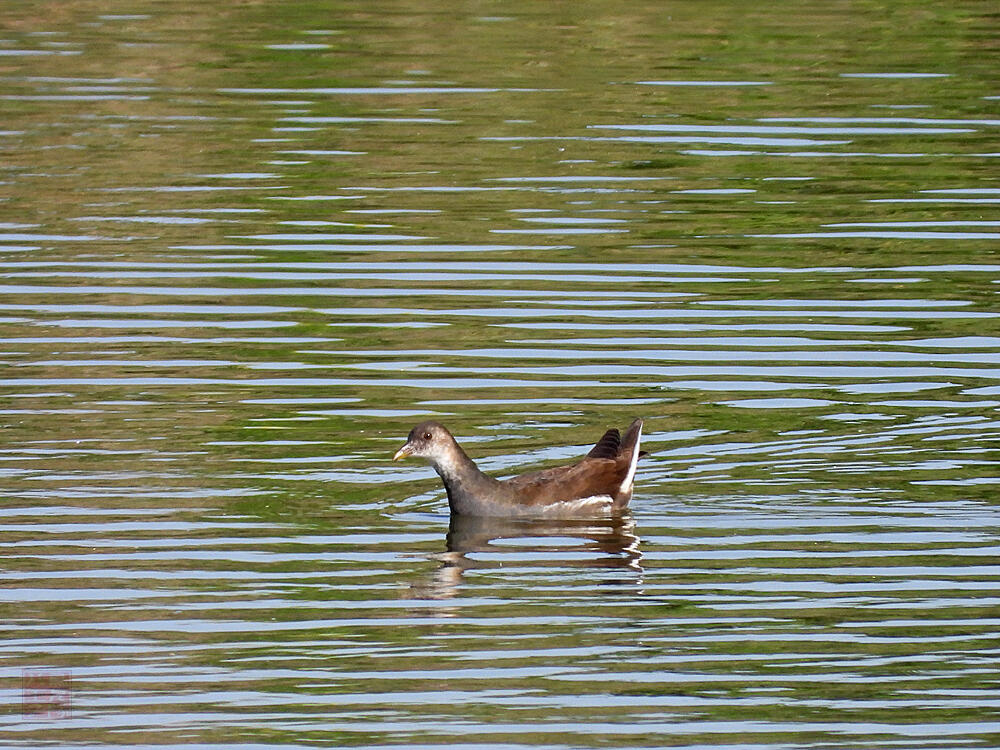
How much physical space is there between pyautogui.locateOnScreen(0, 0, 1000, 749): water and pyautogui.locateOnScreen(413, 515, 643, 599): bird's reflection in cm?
3

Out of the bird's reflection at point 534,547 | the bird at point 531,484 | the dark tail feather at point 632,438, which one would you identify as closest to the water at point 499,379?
the bird's reflection at point 534,547

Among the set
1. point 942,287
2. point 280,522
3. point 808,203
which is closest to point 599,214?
point 808,203

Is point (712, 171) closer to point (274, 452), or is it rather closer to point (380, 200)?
point (380, 200)

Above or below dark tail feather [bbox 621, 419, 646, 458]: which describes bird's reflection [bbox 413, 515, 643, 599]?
below

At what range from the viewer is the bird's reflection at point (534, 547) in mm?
11562

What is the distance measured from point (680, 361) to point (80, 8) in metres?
15.9

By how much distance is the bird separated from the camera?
42.1 feet

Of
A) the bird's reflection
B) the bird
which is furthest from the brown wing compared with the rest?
the bird's reflection

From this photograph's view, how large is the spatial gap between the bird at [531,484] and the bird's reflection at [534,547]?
6 centimetres

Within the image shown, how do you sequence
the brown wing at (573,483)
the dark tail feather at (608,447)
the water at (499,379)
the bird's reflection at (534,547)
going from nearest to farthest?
the water at (499,379)
the bird's reflection at (534,547)
the brown wing at (573,483)
the dark tail feather at (608,447)

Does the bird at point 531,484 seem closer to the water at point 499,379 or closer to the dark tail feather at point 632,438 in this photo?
the dark tail feather at point 632,438

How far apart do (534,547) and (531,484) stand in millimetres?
526

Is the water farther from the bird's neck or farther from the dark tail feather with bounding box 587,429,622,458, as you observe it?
the dark tail feather with bounding box 587,429,622,458

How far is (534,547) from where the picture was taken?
41.0ft
